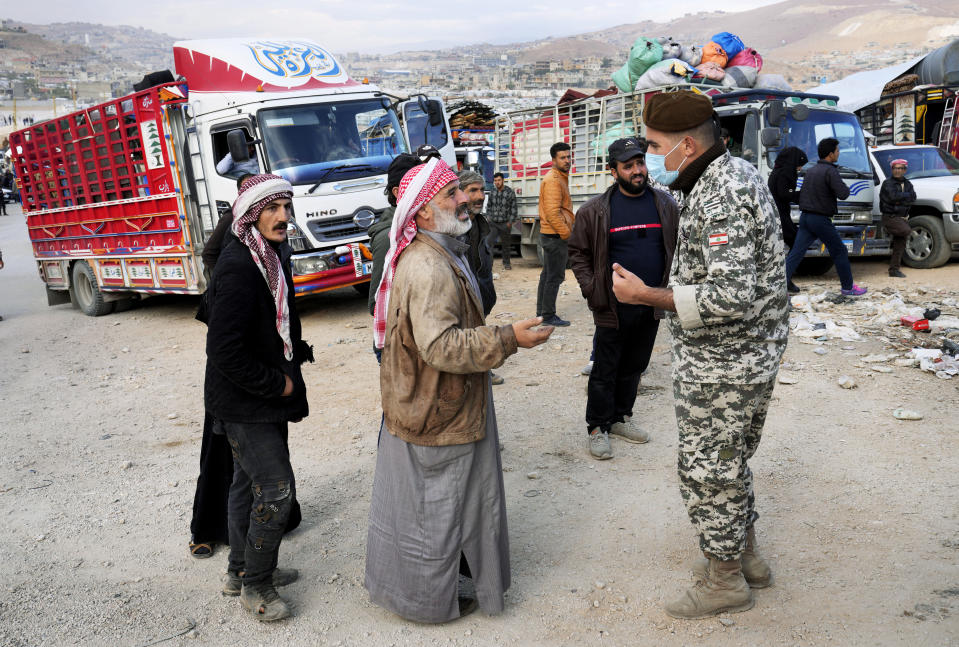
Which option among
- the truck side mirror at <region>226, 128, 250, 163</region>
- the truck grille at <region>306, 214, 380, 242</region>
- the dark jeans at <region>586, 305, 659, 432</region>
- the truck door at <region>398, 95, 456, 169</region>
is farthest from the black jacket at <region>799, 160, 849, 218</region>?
the truck side mirror at <region>226, 128, 250, 163</region>

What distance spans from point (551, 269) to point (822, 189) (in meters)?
3.42

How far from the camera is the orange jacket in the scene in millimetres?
7043

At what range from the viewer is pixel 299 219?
8.15 metres

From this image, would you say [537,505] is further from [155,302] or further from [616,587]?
[155,302]

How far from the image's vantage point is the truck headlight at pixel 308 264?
8289mm

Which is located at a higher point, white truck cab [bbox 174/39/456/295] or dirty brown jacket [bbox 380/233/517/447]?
white truck cab [bbox 174/39/456/295]

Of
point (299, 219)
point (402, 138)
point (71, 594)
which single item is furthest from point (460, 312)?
point (402, 138)

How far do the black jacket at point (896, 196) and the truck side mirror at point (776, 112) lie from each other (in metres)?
1.87

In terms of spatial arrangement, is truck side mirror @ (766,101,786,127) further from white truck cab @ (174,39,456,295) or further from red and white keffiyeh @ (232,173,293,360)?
red and white keffiyeh @ (232,173,293,360)

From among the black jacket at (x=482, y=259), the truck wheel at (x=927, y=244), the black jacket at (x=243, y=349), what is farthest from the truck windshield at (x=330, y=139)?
the truck wheel at (x=927, y=244)

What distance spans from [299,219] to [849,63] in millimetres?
80080

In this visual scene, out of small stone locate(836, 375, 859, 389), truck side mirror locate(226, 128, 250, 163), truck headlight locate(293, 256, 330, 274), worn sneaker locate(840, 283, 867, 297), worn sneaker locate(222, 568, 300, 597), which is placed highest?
truck side mirror locate(226, 128, 250, 163)

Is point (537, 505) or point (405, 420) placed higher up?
point (405, 420)

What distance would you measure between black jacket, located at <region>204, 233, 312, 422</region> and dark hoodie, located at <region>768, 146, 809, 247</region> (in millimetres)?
7392
